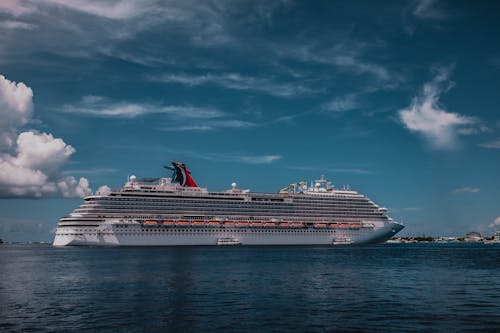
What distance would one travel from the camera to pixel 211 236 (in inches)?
4375

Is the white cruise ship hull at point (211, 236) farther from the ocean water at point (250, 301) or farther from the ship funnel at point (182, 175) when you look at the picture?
the ocean water at point (250, 301)

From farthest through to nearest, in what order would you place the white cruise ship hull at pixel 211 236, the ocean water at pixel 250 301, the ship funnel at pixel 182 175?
1. the ship funnel at pixel 182 175
2. the white cruise ship hull at pixel 211 236
3. the ocean water at pixel 250 301

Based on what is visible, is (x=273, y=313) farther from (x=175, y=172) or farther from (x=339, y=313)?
(x=175, y=172)

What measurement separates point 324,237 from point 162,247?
147 ft

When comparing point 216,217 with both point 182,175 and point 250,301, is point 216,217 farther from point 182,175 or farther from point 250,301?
point 250,301

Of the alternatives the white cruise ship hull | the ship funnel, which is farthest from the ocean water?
the ship funnel

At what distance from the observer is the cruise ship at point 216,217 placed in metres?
103

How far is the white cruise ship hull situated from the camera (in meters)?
101

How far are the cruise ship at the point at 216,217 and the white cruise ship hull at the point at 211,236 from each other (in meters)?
0.21

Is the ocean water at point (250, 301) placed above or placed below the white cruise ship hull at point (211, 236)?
below

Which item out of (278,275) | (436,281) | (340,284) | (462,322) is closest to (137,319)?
(462,322)

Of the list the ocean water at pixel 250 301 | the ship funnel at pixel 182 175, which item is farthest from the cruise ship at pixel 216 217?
the ocean water at pixel 250 301

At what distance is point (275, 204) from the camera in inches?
4818

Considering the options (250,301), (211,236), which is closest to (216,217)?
(211,236)
